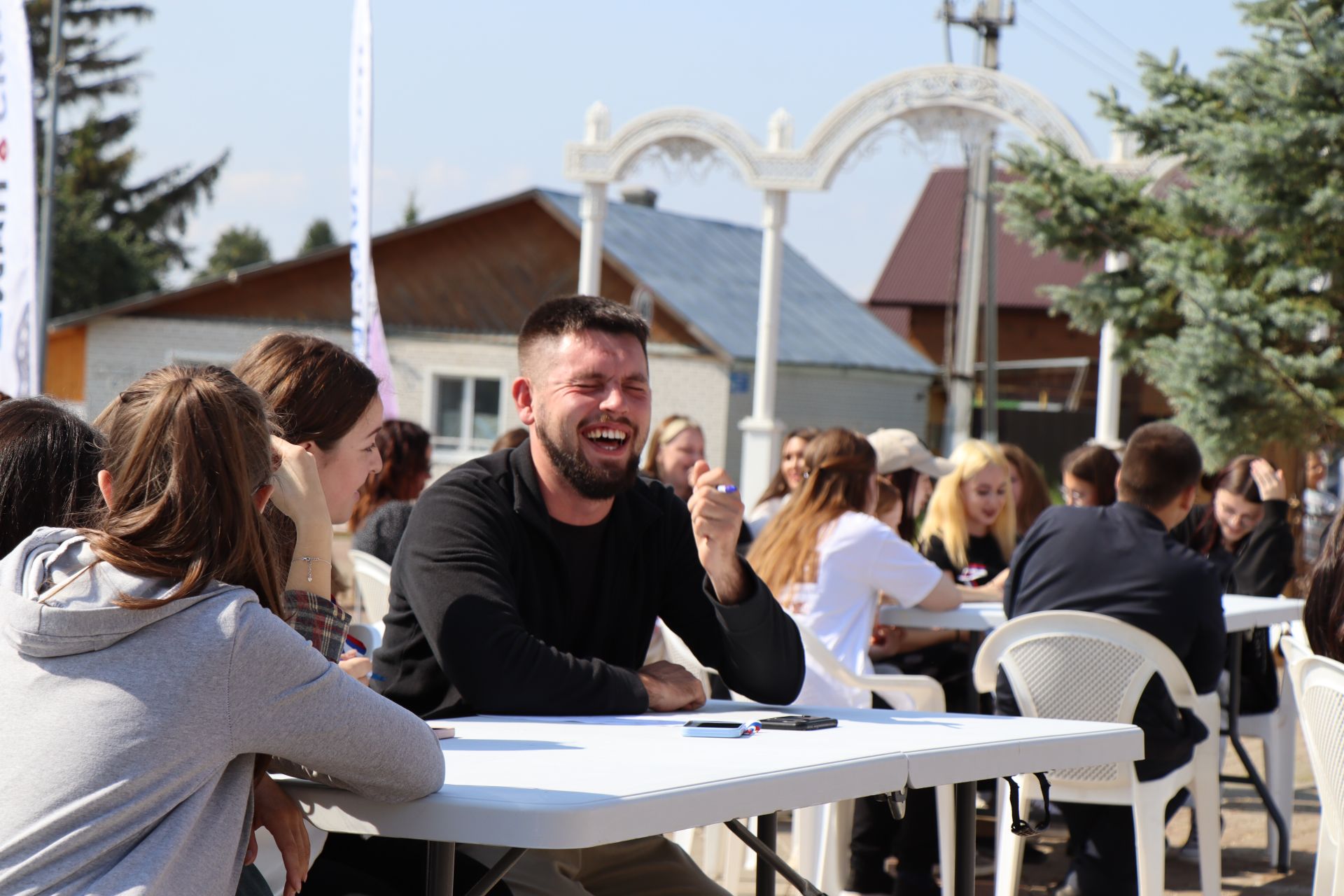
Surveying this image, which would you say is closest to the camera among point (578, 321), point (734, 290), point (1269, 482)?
point (578, 321)

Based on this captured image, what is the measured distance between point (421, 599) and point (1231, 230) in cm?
1057

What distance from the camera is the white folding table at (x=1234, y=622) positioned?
18.7ft

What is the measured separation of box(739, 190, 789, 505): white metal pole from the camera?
15.4m

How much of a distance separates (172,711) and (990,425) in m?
18.8

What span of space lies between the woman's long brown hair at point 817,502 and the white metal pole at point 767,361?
31.9 feet

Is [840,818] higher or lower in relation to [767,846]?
lower

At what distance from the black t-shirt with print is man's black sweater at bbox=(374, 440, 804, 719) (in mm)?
3374

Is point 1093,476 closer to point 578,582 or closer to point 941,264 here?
point 578,582

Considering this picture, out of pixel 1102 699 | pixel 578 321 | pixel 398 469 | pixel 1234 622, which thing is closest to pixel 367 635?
pixel 578 321

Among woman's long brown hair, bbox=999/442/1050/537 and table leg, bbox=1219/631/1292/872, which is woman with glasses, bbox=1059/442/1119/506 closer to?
table leg, bbox=1219/631/1292/872

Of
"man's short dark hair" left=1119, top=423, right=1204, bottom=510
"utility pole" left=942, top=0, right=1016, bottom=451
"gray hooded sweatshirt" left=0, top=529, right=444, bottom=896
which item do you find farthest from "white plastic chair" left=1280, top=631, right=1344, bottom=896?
"utility pole" left=942, top=0, right=1016, bottom=451

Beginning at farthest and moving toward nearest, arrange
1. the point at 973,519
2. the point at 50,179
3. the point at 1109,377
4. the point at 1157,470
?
the point at 50,179 < the point at 1109,377 < the point at 973,519 < the point at 1157,470

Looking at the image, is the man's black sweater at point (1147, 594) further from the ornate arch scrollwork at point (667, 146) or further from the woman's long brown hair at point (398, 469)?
the ornate arch scrollwork at point (667, 146)

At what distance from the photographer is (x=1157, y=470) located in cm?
494
